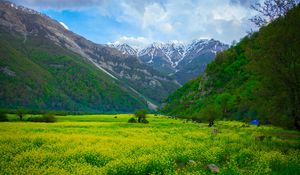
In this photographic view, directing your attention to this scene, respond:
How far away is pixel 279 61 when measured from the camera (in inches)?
1388

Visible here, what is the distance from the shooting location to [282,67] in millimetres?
34594

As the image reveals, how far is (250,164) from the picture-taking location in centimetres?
2558

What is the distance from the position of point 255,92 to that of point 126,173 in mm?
21459

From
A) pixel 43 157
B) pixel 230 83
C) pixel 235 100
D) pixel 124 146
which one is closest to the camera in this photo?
pixel 43 157

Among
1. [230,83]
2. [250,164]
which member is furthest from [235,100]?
[250,164]

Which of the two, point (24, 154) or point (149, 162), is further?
point (24, 154)

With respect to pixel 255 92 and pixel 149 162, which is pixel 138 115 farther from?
pixel 149 162

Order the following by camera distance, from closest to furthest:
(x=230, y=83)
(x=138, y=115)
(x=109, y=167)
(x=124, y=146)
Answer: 1. (x=109, y=167)
2. (x=124, y=146)
3. (x=138, y=115)
4. (x=230, y=83)

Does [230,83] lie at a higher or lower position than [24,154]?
higher

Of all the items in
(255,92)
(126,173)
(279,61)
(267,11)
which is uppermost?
(267,11)

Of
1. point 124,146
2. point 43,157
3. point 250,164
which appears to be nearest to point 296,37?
point 250,164

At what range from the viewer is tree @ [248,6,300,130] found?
3416cm

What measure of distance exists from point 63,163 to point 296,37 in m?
24.3

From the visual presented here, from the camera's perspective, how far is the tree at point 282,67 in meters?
34.2
